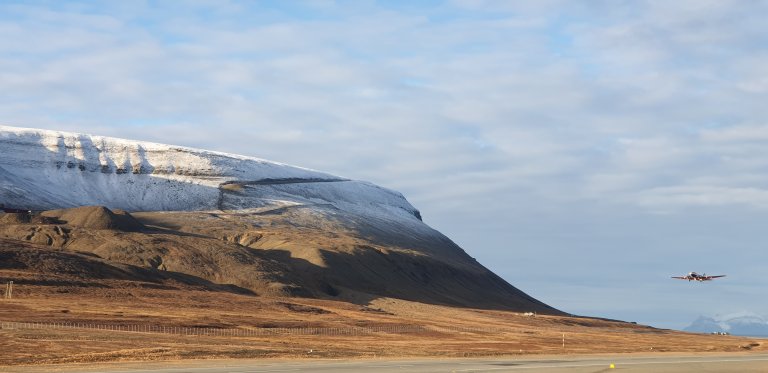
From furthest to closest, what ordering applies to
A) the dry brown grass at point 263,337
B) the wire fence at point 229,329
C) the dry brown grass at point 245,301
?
1. the wire fence at point 229,329
2. the dry brown grass at point 245,301
3. the dry brown grass at point 263,337

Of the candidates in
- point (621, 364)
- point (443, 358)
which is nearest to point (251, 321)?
point (443, 358)

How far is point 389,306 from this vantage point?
152875mm

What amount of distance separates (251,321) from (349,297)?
52.1m

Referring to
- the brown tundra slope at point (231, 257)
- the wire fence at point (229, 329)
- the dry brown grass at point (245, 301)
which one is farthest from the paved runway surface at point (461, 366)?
the brown tundra slope at point (231, 257)

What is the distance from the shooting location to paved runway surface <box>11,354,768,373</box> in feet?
159

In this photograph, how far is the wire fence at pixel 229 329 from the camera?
81062 millimetres

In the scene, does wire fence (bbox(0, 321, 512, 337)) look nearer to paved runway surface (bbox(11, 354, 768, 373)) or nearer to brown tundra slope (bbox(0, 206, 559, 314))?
paved runway surface (bbox(11, 354, 768, 373))

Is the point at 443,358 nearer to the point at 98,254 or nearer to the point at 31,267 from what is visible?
the point at 31,267

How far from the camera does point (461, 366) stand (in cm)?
5447

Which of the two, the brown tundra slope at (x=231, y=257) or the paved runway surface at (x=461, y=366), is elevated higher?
the brown tundra slope at (x=231, y=257)

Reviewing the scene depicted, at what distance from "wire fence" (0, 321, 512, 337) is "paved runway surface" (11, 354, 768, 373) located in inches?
1148

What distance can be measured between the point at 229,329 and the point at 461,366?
45647 mm

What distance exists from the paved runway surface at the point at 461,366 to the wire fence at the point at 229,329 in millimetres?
29153

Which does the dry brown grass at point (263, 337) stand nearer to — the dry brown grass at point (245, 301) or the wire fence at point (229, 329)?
the dry brown grass at point (245, 301)
